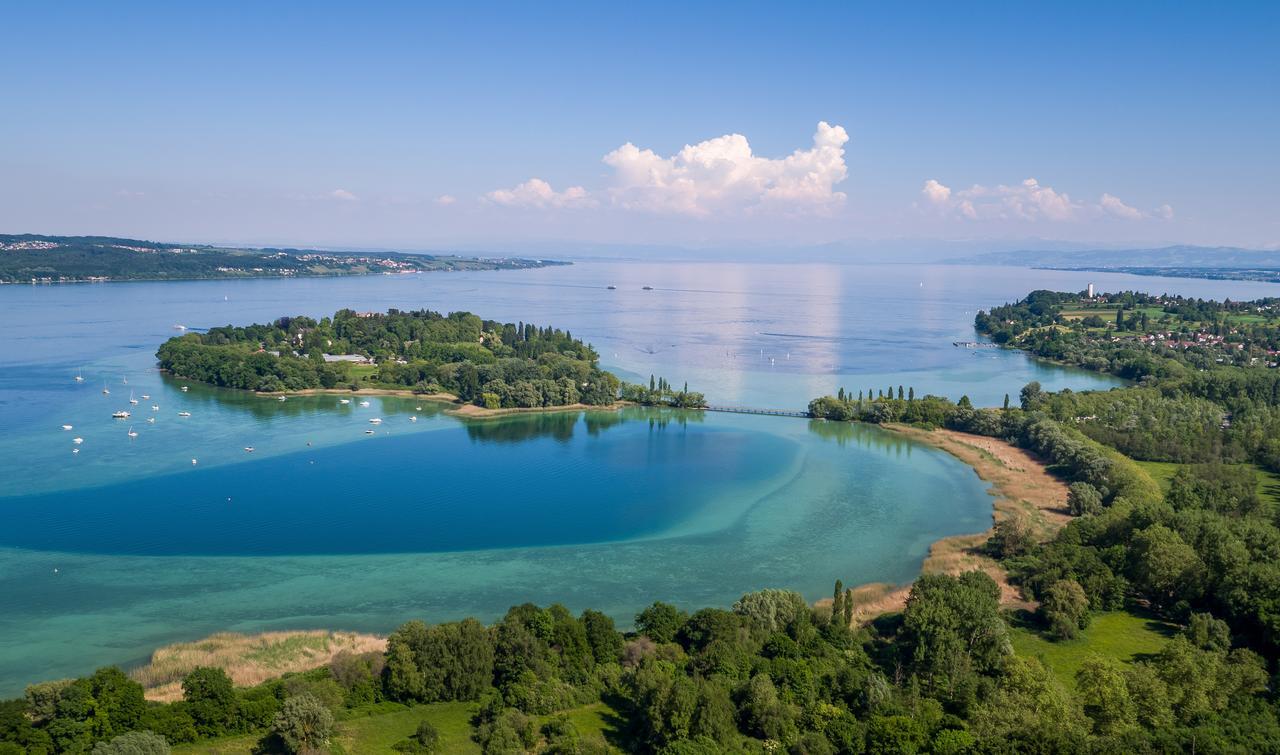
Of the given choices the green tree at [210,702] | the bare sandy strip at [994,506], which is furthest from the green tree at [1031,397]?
the green tree at [210,702]

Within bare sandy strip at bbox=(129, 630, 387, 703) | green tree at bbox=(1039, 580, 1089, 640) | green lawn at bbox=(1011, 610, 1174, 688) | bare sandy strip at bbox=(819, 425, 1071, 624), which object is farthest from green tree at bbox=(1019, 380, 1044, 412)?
bare sandy strip at bbox=(129, 630, 387, 703)

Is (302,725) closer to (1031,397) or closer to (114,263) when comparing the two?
(1031,397)

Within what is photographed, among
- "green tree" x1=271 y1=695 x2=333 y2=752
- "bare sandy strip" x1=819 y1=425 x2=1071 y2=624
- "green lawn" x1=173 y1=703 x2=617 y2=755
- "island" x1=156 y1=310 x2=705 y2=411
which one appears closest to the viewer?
"green tree" x1=271 y1=695 x2=333 y2=752

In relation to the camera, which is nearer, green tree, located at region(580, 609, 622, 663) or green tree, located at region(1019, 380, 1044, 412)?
green tree, located at region(580, 609, 622, 663)

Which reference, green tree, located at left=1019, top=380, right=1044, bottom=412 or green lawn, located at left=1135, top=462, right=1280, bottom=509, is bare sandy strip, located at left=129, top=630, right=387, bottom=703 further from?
green tree, located at left=1019, top=380, right=1044, bottom=412

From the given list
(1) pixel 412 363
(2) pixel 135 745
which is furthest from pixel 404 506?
(1) pixel 412 363

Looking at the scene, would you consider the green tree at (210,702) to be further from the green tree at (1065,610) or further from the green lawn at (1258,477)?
the green lawn at (1258,477)
